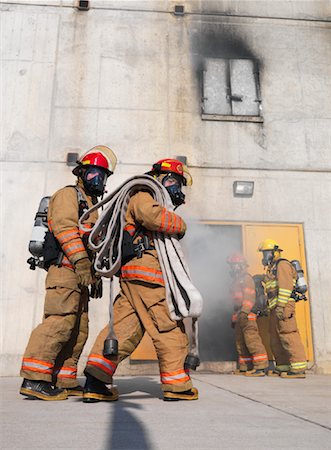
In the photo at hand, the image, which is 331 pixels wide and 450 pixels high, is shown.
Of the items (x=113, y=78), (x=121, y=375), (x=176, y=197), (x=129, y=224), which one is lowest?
(x=121, y=375)

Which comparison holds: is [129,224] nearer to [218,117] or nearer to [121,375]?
[121,375]

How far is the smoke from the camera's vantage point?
245 inches

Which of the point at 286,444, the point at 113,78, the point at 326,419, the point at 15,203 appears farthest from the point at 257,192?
the point at 286,444

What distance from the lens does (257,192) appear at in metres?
6.40

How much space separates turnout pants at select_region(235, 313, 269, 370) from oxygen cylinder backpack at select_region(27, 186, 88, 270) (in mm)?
3356

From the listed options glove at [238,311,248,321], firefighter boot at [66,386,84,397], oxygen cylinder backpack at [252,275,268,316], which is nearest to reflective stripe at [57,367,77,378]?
firefighter boot at [66,386,84,397]

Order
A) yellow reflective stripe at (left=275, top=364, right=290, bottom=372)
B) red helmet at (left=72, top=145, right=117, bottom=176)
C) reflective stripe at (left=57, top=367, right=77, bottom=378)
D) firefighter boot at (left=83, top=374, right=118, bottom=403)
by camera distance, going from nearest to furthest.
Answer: firefighter boot at (left=83, top=374, right=118, bottom=403) < reflective stripe at (left=57, top=367, right=77, bottom=378) < red helmet at (left=72, top=145, right=117, bottom=176) < yellow reflective stripe at (left=275, top=364, right=290, bottom=372)

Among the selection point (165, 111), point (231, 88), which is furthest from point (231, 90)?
point (165, 111)

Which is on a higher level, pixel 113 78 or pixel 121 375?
pixel 113 78

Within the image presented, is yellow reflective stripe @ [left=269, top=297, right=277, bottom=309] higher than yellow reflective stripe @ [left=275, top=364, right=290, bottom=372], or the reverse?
yellow reflective stripe @ [left=269, top=297, right=277, bottom=309]

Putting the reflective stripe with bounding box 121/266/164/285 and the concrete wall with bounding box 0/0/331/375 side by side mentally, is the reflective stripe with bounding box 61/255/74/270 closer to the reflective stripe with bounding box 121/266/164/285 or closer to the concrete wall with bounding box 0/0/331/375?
the reflective stripe with bounding box 121/266/164/285

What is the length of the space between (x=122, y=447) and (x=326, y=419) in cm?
123

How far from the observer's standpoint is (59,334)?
2.85 metres

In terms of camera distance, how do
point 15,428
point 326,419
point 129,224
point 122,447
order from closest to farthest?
point 122,447, point 15,428, point 326,419, point 129,224
